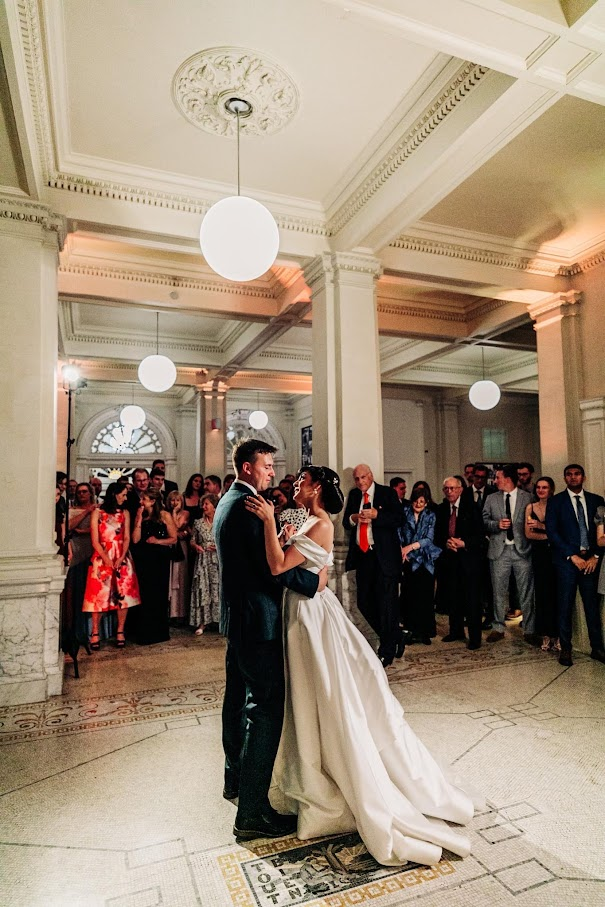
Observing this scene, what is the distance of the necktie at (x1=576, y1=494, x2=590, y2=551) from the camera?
16.2 feet

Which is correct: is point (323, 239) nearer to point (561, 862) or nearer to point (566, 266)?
point (566, 266)

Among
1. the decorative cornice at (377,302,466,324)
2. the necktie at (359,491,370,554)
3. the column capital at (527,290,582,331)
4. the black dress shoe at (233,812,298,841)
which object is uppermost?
the decorative cornice at (377,302,466,324)

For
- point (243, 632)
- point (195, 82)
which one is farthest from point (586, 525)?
point (195, 82)

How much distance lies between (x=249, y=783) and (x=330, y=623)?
739mm

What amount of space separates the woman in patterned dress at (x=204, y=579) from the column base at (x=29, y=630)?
199cm

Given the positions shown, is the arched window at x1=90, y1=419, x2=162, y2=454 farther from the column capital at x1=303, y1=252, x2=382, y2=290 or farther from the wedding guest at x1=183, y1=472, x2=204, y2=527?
the column capital at x1=303, y1=252, x2=382, y2=290

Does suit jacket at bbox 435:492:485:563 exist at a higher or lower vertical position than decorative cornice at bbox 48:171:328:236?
lower

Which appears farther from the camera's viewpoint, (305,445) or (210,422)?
(305,445)

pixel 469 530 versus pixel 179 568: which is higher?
pixel 469 530

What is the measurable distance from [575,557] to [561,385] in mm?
2459

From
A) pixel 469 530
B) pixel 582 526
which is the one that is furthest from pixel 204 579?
pixel 582 526

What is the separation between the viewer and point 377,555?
16.3 feet

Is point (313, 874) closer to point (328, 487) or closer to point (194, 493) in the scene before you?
point (328, 487)

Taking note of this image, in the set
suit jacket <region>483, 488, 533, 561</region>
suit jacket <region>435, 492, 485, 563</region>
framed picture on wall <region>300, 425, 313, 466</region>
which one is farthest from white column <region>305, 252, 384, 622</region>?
framed picture on wall <region>300, 425, 313, 466</region>
